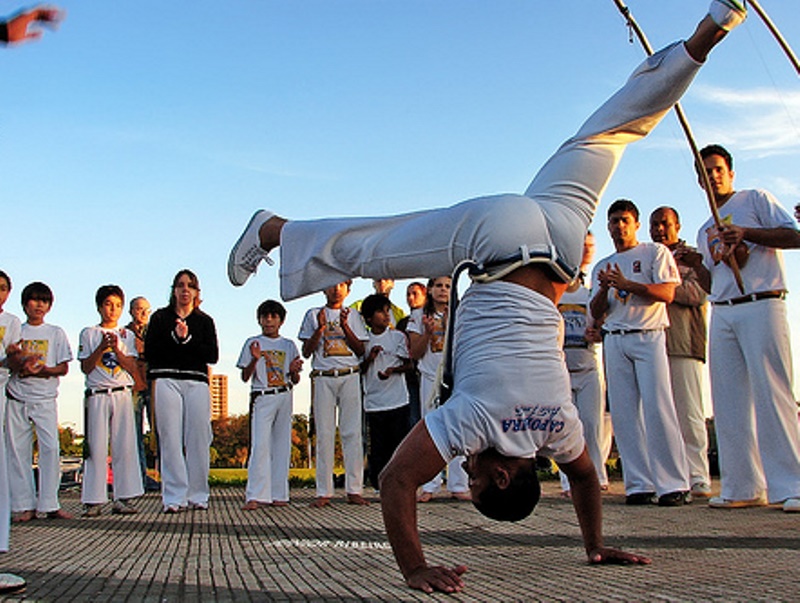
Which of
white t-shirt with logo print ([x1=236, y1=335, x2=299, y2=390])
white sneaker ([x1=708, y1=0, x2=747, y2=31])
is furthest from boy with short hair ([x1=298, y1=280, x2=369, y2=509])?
white sneaker ([x1=708, y1=0, x2=747, y2=31])

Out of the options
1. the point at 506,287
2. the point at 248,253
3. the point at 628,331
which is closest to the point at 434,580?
the point at 506,287

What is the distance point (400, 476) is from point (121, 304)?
6315mm

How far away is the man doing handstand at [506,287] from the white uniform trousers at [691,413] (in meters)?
4.91

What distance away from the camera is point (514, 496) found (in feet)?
13.0

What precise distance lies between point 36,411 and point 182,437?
1444 millimetres

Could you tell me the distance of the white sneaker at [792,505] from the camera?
23.0ft

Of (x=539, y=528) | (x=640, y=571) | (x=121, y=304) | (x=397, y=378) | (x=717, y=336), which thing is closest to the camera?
(x=640, y=571)

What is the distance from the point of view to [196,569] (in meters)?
4.78

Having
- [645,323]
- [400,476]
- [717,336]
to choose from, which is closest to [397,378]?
[645,323]

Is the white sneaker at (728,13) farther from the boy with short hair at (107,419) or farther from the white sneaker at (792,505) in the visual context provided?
the boy with short hair at (107,419)

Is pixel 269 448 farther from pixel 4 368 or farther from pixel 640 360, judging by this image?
pixel 4 368

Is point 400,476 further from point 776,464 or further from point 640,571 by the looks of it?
point 776,464

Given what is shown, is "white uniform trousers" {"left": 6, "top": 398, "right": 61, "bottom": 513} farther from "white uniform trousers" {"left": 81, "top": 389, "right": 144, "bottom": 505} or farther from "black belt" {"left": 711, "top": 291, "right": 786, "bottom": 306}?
"black belt" {"left": 711, "top": 291, "right": 786, "bottom": 306}

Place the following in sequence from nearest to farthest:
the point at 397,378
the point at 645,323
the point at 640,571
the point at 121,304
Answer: the point at 640,571
the point at 645,323
the point at 121,304
the point at 397,378
